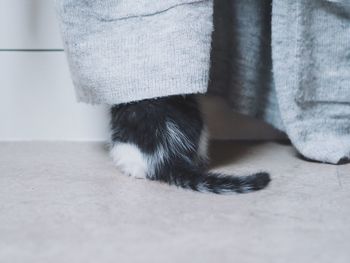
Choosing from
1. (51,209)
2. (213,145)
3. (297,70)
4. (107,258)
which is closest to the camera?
(107,258)

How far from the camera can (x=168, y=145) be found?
0.93m

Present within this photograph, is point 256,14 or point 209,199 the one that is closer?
point 209,199

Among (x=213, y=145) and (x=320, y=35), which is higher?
(x=320, y=35)

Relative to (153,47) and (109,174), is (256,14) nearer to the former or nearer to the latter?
(153,47)

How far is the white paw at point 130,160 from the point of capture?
37.2 inches

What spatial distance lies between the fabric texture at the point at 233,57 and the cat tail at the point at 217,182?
0.47ft

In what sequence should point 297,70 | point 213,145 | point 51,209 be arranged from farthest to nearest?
1. point 213,145
2. point 297,70
3. point 51,209

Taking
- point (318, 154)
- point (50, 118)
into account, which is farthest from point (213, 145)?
point (50, 118)

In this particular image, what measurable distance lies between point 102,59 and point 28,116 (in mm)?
421

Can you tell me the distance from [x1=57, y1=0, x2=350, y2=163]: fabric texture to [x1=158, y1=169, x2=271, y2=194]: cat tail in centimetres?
14

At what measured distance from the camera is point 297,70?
995 millimetres

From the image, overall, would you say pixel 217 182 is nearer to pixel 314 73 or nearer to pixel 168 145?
pixel 168 145

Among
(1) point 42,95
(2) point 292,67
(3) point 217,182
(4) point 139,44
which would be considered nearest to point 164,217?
(3) point 217,182

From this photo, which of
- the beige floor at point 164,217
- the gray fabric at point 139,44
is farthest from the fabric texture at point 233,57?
the beige floor at point 164,217
